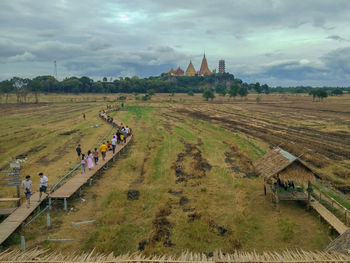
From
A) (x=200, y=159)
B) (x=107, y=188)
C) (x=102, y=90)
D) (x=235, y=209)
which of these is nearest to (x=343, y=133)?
(x=200, y=159)

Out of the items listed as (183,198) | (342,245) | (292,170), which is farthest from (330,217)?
(183,198)

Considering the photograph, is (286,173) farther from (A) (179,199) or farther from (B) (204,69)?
(B) (204,69)

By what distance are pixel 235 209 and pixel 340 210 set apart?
177 inches

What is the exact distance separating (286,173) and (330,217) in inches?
91.2

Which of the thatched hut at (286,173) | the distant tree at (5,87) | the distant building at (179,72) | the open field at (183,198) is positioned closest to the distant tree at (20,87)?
the distant tree at (5,87)

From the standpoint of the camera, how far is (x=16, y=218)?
10.2 meters

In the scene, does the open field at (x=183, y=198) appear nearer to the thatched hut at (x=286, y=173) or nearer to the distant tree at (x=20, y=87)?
the thatched hut at (x=286, y=173)

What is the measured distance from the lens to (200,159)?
1964 cm

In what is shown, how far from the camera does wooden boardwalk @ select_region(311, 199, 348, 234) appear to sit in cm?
961

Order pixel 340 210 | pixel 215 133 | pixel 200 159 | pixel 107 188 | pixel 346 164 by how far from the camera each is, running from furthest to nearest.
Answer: pixel 215 133, pixel 200 159, pixel 346 164, pixel 107 188, pixel 340 210

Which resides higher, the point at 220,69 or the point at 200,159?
the point at 220,69

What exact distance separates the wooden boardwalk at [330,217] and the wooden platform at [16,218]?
11.9 m

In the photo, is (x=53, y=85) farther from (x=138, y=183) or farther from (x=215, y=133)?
(x=138, y=183)

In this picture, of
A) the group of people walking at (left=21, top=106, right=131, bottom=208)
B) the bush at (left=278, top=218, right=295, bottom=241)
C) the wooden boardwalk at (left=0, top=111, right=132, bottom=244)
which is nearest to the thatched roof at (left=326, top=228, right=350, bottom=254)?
the bush at (left=278, top=218, right=295, bottom=241)
